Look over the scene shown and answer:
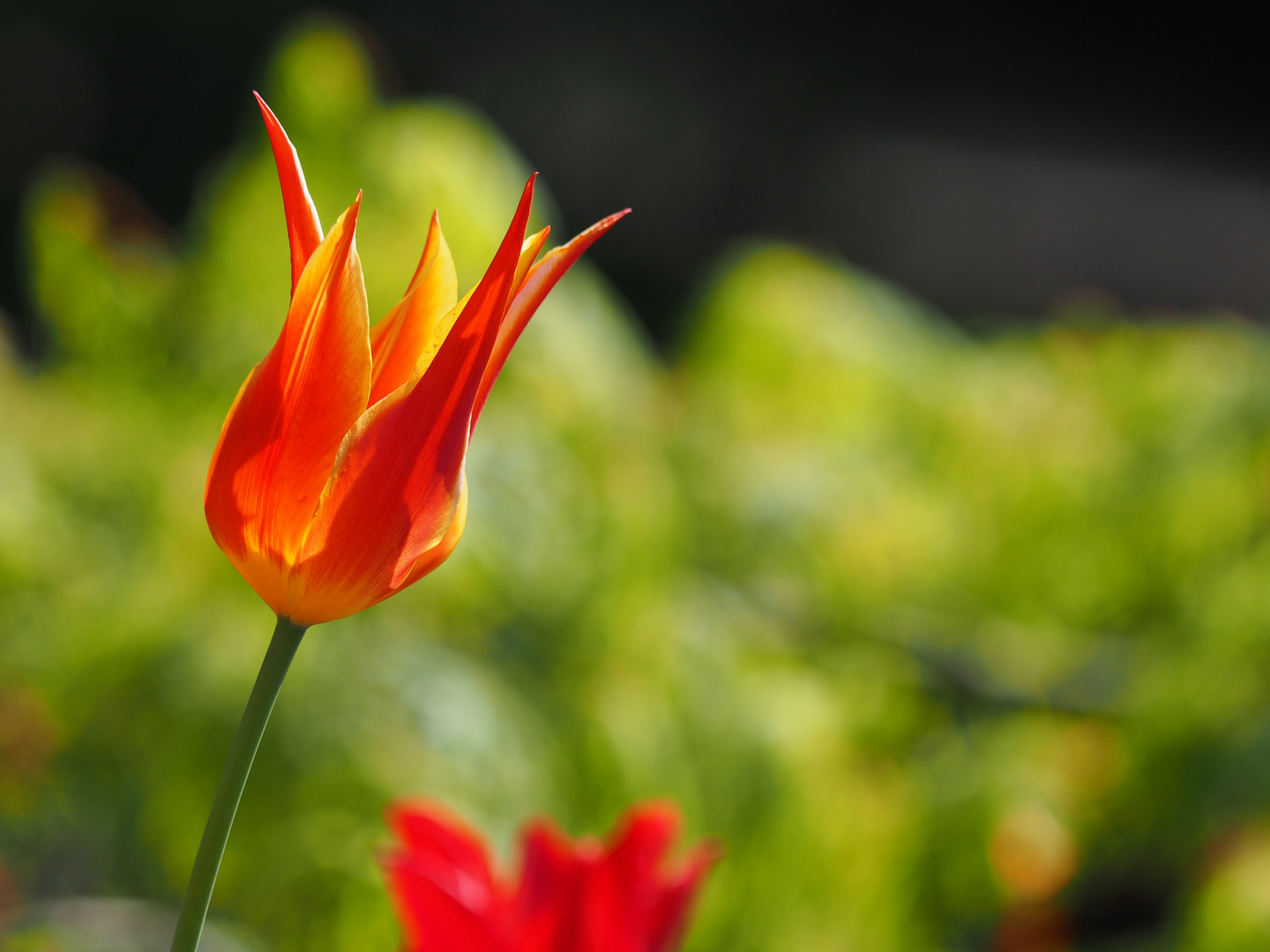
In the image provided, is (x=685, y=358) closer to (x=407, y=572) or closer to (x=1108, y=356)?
(x=1108, y=356)

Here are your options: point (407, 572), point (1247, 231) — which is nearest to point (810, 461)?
point (407, 572)

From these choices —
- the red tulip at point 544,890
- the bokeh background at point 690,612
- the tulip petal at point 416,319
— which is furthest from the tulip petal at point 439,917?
the bokeh background at point 690,612

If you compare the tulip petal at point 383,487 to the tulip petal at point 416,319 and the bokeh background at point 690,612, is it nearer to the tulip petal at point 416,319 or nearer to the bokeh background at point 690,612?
the tulip petal at point 416,319

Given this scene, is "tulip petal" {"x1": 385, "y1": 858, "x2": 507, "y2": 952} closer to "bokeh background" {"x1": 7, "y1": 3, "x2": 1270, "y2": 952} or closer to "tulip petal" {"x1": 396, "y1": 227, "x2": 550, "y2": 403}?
"tulip petal" {"x1": 396, "y1": 227, "x2": 550, "y2": 403}

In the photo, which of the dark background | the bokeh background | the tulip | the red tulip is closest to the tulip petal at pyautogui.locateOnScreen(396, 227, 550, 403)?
the tulip

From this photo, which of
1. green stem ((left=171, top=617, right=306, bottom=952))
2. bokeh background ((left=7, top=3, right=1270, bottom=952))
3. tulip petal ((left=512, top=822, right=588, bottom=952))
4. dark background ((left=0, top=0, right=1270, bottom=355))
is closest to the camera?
green stem ((left=171, top=617, right=306, bottom=952))

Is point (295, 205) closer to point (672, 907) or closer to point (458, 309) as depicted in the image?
point (458, 309)
